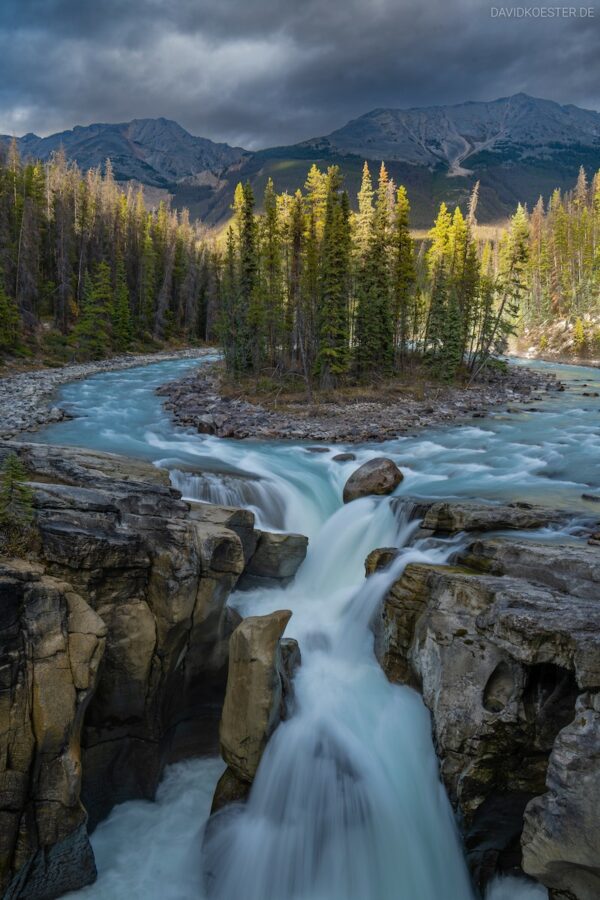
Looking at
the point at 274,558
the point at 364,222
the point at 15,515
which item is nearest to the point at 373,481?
the point at 274,558

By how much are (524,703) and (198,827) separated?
5.02 m

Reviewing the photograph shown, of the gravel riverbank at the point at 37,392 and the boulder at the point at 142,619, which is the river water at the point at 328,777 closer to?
the boulder at the point at 142,619

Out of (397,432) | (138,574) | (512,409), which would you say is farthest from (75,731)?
(512,409)

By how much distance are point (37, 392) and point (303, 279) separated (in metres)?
19.0

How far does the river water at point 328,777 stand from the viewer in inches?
265

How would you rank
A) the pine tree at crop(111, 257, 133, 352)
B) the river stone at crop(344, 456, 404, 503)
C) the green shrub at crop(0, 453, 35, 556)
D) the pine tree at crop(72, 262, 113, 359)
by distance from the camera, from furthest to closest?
1. the pine tree at crop(111, 257, 133, 352)
2. the pine tree at crop(72, 262, 113, 359)
3. the river stone at crop(344, 456, 404, 503)
4. the green shrub at crop(0, 453, 35, 556)

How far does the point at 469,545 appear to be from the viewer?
9.94 metres

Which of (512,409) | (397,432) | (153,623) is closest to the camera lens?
(153,623)

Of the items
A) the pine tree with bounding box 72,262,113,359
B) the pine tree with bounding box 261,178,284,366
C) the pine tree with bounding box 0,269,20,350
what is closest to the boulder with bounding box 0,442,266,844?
the pine tree with bounding box 261,178,284,366

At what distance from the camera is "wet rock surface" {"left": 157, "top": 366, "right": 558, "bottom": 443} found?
960 inches

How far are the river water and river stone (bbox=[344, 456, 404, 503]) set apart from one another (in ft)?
1.46

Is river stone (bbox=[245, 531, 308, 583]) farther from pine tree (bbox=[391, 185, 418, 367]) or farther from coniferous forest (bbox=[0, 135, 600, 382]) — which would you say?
pine tree (bbox=[391, 185, 418, 367])

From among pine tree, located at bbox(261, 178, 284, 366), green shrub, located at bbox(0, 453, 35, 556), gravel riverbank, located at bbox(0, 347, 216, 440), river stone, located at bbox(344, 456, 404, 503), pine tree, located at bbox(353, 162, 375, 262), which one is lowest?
gravel riverbank, located at bbox(0, 347, 216, 440)

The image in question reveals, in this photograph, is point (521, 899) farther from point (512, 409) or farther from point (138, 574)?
point (512, 409)
